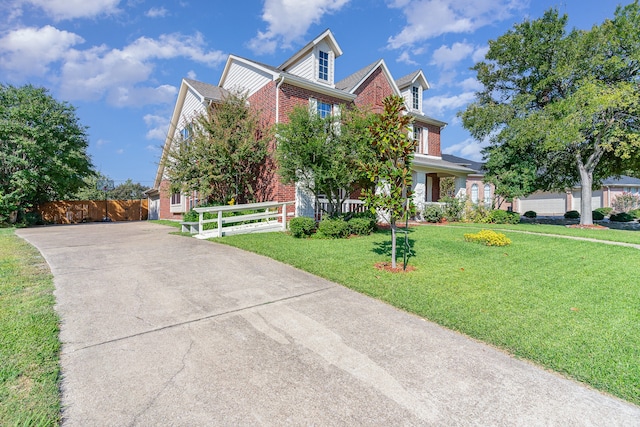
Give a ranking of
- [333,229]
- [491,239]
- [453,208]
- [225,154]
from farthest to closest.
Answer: [453,208]
[225,154]
[333,229]
[491,239]

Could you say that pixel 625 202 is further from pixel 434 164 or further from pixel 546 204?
pixel 434 164

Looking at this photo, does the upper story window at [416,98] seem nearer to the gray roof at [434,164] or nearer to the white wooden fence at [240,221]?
the gray roof at [434,164]

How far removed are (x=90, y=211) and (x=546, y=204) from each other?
45103mm

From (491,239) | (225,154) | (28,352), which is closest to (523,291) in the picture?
(491,239)

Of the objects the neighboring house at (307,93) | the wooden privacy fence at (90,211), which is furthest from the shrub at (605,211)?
the wooden privacy fence at (90,211)

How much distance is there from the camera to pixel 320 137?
932 cm

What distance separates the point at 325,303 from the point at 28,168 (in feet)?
74.9

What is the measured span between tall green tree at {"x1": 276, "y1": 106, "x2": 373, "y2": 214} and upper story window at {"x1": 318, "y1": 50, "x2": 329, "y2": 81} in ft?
17.6

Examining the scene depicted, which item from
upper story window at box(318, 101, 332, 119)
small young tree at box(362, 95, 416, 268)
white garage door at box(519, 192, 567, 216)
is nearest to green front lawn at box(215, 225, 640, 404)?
small young tree at box(362, 95, 416, 268)

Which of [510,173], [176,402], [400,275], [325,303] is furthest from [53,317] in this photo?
[510,173]

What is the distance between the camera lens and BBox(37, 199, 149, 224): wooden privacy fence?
22.3 m

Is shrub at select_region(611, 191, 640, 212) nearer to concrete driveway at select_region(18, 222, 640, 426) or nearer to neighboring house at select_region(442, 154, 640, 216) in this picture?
neighboring house at select_region(442, 154, 640, 216)

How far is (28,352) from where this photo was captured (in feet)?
8.86

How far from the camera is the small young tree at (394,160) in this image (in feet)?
A: 18.5
